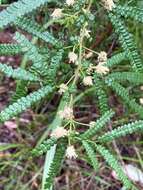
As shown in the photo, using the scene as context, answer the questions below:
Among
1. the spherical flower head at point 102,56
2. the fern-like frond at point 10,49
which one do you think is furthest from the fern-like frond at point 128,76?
the fern-like frond at point 10,49

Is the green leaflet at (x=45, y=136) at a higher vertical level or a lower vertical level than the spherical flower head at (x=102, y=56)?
lower

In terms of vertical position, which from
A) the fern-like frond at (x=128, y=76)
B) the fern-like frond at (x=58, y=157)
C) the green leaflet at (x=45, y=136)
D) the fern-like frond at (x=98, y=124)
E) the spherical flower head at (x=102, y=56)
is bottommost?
the green leaflet at (x=45, y=136)

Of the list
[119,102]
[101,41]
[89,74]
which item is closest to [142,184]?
[119,102]

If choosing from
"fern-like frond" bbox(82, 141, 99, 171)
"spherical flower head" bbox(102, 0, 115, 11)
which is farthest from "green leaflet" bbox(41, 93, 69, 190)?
"spherical flower head" bbox(102, 0, 115, 11)

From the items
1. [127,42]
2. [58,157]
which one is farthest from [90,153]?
[127,42]

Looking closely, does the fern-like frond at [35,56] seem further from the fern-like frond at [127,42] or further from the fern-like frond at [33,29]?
the fern-like frond at [127,42]

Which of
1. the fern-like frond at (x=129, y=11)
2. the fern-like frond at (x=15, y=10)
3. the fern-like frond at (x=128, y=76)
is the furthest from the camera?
the fern-like frond at (x=128, y=76)
